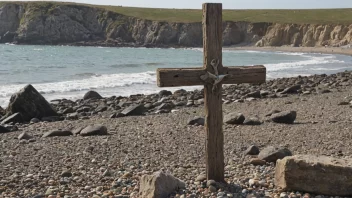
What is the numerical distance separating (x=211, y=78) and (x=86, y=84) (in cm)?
2191

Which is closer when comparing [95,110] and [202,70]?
[202,70]

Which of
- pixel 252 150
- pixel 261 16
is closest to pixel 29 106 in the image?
pixel 252 150

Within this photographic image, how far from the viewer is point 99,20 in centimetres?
12250

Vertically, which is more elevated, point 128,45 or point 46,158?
point 46,158

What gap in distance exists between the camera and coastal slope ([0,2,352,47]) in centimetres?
11006

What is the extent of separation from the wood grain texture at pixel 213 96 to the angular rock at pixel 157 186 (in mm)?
646

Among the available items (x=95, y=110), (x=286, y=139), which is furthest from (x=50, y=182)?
(x=95, y=110)

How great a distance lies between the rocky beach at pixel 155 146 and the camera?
6969 millimetres

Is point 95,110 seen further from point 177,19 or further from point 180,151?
point 177,19

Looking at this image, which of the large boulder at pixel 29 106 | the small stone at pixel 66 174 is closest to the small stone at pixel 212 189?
the small stone at pixel 66 174

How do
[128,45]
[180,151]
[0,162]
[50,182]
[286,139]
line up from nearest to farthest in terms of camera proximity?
[50,182] → [0,162] → [180,151] → [286,139] → [128,45]

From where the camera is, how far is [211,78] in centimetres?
650

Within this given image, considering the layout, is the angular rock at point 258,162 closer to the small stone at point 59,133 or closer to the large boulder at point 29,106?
the small stone at point 59,133

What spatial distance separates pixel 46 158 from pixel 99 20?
116620 millimetres
